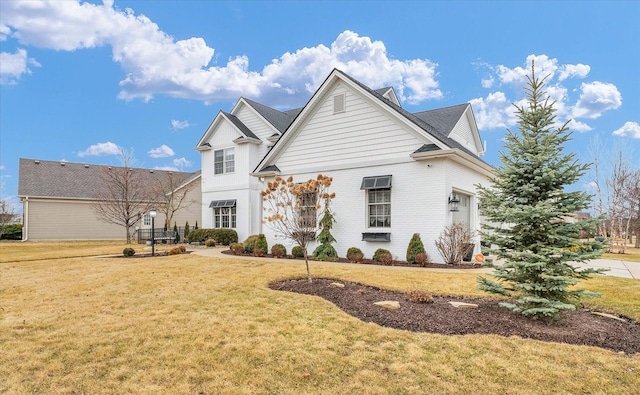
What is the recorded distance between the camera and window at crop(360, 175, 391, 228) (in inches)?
513

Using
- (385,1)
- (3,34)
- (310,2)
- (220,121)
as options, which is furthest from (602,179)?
(3,34)

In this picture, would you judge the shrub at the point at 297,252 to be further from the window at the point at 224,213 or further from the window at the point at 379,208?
the window at the point at 224,213

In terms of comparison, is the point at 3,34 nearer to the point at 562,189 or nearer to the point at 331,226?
the point at 331,226

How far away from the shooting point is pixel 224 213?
22.3 meters

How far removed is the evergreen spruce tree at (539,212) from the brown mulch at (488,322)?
11.6 inches

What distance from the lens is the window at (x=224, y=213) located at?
21.7 meters

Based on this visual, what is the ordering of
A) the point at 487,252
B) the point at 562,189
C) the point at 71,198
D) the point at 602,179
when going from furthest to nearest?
the point at 71,198, the point at 602,179, the point at 487,252, the point at 562,189

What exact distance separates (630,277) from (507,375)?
868 centimetres

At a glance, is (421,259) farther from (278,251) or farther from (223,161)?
(223,161)

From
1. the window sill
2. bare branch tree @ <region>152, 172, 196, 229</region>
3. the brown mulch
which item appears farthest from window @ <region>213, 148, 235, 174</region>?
the brown mulch

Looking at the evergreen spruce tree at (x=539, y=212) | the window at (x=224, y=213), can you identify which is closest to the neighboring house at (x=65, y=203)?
the window at (x=224, y=213)

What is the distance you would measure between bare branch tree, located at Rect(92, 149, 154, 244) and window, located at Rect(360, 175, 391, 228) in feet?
64.3

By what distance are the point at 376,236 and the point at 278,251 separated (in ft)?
14.0

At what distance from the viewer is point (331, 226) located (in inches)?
553
